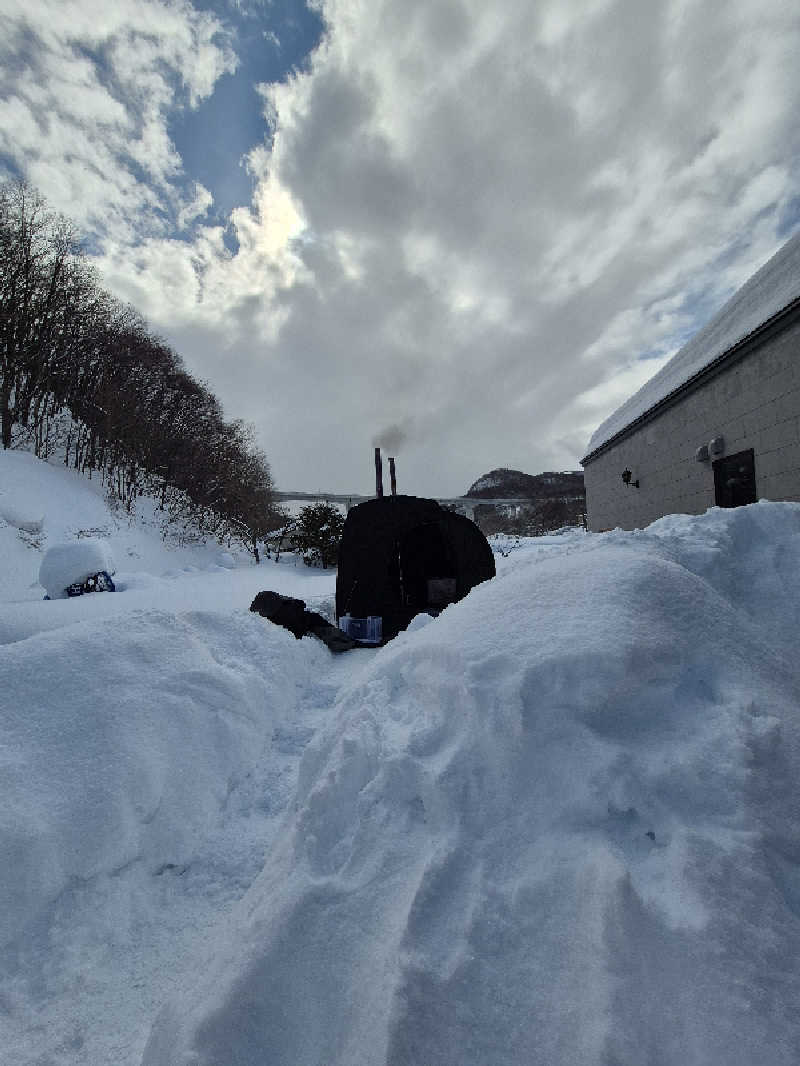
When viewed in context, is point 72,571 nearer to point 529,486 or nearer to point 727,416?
point 727,416

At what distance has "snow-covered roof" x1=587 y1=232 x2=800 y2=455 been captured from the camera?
23.5 ft

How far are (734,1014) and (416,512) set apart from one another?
6147 mm

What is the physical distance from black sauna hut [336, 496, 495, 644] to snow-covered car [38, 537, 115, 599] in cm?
391

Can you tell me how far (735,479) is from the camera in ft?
26.3

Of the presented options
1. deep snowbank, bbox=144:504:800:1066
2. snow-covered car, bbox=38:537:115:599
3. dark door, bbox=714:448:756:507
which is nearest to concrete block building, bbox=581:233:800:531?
dark door, bbox=714:448:756:507

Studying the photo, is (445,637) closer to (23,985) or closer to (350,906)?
(350,906)

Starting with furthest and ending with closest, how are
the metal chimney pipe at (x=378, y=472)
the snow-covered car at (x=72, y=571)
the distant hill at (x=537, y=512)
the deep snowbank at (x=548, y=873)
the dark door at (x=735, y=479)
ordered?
the distant hill at (x=537, y=512)
the metal chimney pipe at (x=378, y=472)
the dark door at (x=735, y=479)
the snow-covered car at (x=72, y=571)
the deep snowbank at (x=548, y=873)

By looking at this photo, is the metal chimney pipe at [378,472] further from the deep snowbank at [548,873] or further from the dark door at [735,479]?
the deep snowbank at [548,873]

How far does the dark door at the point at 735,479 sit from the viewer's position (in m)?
7.65

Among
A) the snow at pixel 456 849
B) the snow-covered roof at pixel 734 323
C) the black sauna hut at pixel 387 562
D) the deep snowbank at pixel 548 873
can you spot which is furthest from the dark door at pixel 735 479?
the deep snowbank at pixel 548 873

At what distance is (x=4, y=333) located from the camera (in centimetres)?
1481

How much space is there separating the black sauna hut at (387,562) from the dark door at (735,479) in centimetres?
460

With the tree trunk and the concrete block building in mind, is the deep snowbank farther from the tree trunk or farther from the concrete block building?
the tree trunk

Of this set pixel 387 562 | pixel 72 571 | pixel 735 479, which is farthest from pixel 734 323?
pixel 72 571
